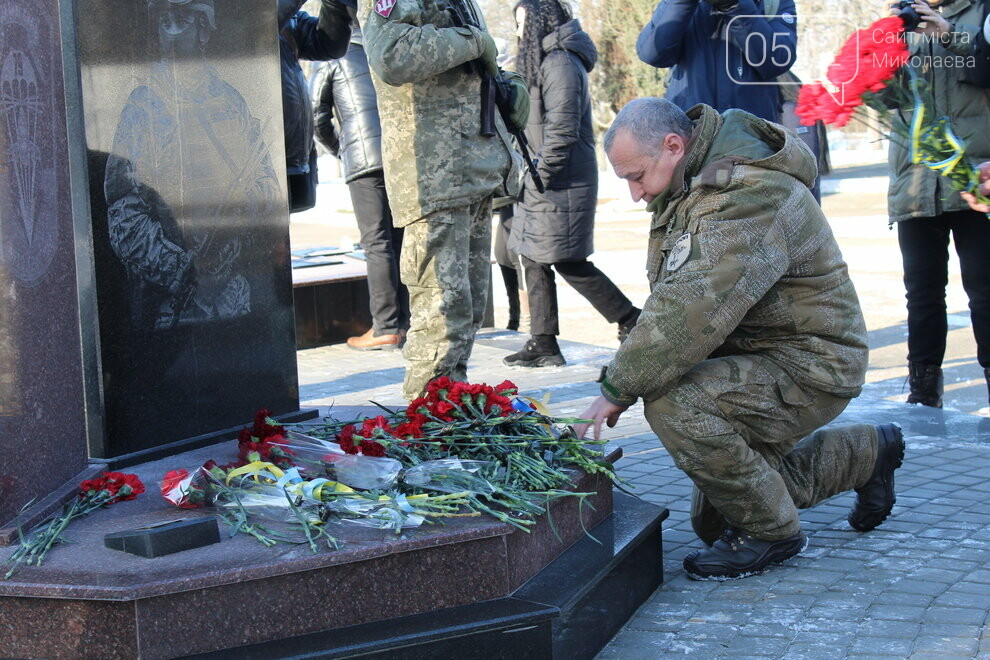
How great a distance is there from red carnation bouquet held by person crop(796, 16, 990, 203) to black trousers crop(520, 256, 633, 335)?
3008mm

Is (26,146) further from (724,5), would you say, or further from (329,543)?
(724,5)

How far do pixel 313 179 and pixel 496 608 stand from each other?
367cm

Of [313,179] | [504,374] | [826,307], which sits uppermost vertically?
[313,179]

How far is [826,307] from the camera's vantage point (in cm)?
341

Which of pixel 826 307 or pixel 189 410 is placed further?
pixel 189 410

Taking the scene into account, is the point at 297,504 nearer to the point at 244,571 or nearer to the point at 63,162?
the point at 244,571

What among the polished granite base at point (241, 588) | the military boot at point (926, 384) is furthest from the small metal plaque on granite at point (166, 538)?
the military boot at point (926, 384)

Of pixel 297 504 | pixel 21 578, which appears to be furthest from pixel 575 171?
pixel 21 578

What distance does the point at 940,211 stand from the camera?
5246mm

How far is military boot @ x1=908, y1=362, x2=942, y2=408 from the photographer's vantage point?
221 inches

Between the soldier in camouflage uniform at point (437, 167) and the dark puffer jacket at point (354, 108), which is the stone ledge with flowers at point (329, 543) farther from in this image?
the dark puffer jacket at point (354, 108)

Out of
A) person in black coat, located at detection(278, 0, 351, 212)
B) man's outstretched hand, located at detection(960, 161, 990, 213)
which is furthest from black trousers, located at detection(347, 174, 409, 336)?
man's outstretched hand, located at detection(960, 161, 990, 213)

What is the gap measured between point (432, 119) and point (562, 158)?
223 centimetres

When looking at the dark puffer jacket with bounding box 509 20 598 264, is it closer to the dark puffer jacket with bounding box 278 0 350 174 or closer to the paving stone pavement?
the dark puffer jacket with bounding box 278 0 350 174
